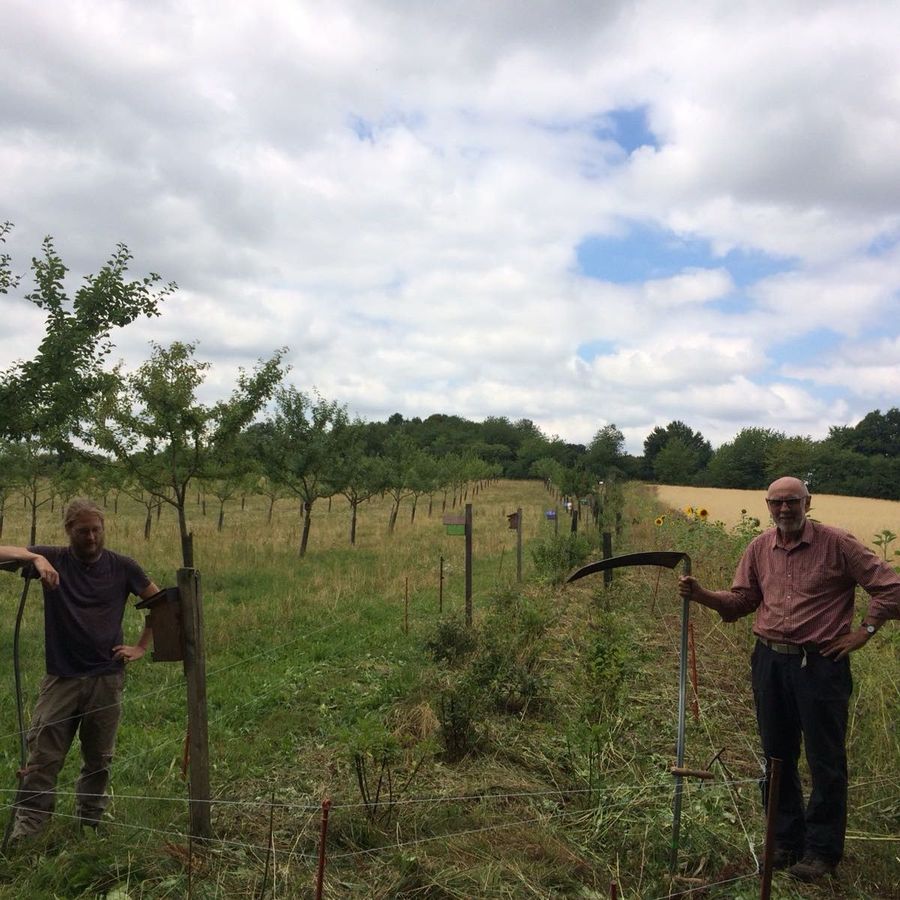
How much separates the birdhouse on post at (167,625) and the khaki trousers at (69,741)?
0.45 meters

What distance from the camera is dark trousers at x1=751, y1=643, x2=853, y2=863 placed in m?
3.18

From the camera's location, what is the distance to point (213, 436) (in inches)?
487

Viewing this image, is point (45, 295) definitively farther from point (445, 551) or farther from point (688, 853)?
point (445, 551)

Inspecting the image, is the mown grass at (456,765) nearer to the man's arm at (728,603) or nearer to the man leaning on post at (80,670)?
the man leaning on post at (80,670)

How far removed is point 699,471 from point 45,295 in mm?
79120

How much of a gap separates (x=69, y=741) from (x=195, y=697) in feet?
2.63

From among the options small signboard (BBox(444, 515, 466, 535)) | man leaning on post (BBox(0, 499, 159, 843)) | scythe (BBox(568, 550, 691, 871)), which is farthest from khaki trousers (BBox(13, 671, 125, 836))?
small signboard (BBox(444, 515, 466, 535))

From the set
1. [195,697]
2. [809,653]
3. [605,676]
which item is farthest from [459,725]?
[809,653]

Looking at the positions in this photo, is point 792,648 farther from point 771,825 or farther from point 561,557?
point 561,557

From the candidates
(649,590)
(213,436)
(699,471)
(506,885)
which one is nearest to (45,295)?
(213,436)

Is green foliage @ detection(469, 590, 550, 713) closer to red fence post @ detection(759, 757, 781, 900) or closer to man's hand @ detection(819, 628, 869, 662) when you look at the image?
man's hand @ detection(819, 628, 869, 662)

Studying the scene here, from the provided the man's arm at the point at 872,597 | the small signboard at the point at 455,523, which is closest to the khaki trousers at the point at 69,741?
the man's arm at the point at 872,597

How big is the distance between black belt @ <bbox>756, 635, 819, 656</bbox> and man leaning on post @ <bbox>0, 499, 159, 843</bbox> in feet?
10.4

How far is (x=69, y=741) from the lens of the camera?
11.5 feet
